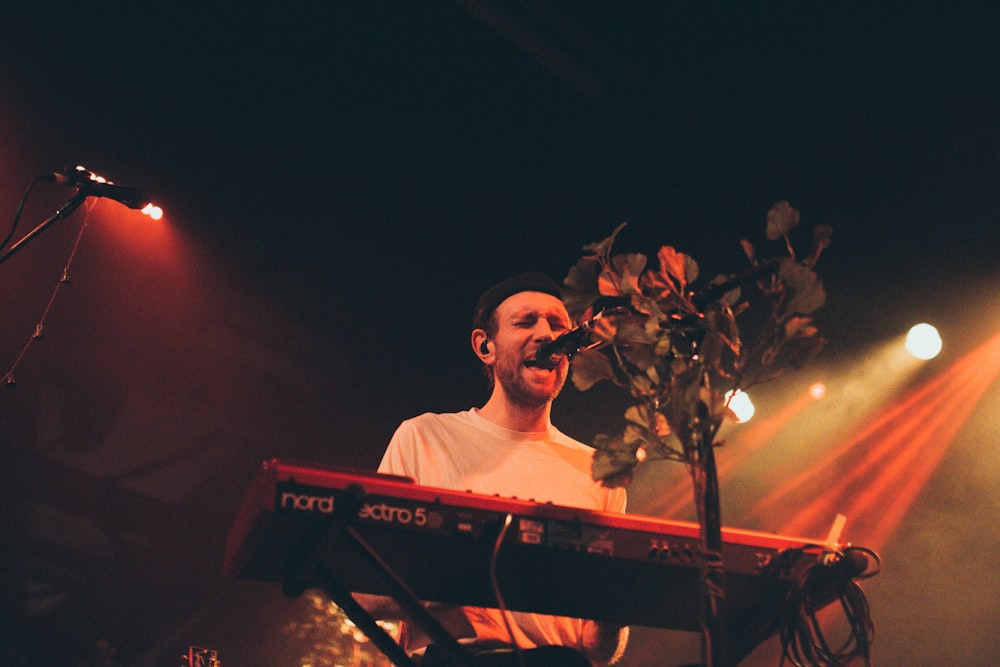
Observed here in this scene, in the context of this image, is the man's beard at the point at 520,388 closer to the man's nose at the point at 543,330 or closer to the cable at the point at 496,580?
the man's nose at the point at 543,330

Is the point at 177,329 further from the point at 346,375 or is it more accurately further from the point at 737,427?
the point at 737,427

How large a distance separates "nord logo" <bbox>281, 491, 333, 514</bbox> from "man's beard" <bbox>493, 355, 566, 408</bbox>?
121 cm

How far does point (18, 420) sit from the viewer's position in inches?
229

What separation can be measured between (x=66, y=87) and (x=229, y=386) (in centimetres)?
242

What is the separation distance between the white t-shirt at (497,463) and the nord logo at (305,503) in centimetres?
67

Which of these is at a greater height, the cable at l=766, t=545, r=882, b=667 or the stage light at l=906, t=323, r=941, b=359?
the stage light at l=906, t=323, r=941, b=359

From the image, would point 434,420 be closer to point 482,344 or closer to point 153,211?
point 482,344

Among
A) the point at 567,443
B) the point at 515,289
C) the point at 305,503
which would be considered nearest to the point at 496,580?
the point at 305,503

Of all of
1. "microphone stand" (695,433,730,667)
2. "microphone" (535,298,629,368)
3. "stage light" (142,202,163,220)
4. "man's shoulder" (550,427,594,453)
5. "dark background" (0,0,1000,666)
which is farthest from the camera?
"stage light" (142,202,163,220)

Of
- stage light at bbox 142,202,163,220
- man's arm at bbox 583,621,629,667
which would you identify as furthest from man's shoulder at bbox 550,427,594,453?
stage light at bbox 142,202,163,220

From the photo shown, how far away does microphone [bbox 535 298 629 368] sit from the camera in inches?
66.8

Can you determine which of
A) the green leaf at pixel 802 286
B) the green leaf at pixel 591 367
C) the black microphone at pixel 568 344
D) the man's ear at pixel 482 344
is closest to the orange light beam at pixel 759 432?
the man's ear at pixel 482 344

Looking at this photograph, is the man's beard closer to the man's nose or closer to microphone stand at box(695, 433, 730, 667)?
the man's nose

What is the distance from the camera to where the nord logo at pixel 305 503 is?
1.41 metres
